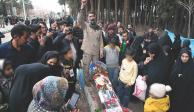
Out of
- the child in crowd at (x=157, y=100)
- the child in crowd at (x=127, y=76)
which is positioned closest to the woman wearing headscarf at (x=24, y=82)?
the child in crowd at (x=157, y=100)

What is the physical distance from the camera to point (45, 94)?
3043 mm

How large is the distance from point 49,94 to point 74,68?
396 centimetres

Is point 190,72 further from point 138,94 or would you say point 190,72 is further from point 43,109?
point 43,109

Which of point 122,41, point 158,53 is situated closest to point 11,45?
point 158,53

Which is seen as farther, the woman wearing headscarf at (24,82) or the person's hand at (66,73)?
the person's hand at (66,73)

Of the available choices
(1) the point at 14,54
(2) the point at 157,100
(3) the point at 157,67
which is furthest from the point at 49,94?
(3) the point at 157,67

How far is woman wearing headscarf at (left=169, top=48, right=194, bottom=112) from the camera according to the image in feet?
20.3

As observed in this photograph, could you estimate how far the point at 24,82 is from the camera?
388cm

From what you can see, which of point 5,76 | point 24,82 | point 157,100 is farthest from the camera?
point 157,100

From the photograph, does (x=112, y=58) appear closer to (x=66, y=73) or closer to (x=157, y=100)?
(x=66, y=73)

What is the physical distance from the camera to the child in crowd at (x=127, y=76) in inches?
278

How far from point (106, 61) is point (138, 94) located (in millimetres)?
1448

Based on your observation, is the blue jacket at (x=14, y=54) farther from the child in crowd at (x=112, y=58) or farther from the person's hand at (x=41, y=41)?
the child in crowd at (x=112, y=58)

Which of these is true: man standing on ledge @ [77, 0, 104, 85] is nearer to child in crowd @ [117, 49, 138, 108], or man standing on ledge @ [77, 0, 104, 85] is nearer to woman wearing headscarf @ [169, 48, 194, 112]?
child in crowd @ [117, 49, 138, 108]
